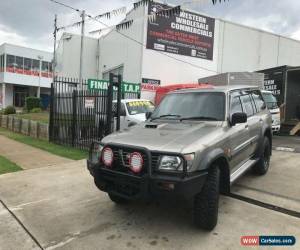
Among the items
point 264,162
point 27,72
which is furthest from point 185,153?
point 27,72

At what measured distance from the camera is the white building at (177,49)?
20797mm

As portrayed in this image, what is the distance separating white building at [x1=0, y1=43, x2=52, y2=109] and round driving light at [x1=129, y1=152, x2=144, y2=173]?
40514 mm

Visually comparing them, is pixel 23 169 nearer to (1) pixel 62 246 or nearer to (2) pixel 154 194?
(1) pixel 62 246

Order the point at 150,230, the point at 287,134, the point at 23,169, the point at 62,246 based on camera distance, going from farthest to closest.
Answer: the point at 287,134 → the point at 23,169 → the point at 150,230 → the point at 62,246

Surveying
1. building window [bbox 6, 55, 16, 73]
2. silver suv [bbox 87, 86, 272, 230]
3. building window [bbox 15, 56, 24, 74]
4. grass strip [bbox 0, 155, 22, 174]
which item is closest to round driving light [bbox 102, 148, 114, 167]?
silver suv [bbox 87, 86, 272, 230]

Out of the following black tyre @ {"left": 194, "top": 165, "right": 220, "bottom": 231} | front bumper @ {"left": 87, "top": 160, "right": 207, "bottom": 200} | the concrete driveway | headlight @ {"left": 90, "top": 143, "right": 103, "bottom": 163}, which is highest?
headlight @ {"left": 90, "top": 143, "right": 103, "bottom": 163}

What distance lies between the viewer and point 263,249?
3.58 meters

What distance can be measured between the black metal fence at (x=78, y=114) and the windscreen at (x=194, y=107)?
3667 millimetres

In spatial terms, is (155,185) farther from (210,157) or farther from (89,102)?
(89,102)

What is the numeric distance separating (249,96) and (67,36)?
80.1 feet

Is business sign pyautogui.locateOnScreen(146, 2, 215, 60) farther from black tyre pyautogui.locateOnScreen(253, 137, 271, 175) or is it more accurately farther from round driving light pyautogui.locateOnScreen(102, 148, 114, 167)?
round driving light pyautogui.locateOnScreen(102, 148, 114, 167)

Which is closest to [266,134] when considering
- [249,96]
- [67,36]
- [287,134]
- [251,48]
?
[249,96]

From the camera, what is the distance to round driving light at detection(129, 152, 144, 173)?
3736 millimetres

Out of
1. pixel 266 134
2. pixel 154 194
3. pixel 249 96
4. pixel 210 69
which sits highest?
pixel 210 69
